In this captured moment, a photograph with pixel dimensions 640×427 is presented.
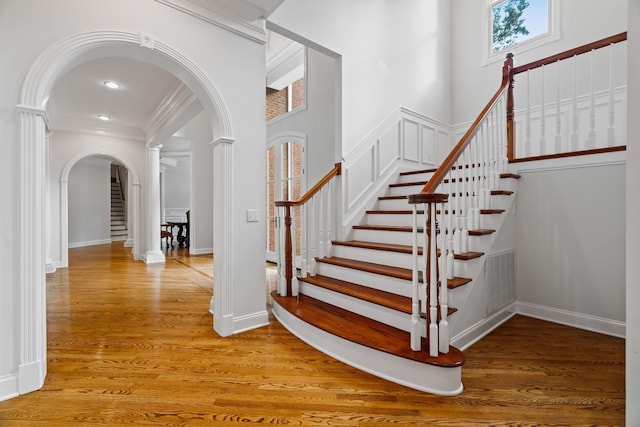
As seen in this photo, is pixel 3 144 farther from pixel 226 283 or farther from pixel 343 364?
pixel 343 364

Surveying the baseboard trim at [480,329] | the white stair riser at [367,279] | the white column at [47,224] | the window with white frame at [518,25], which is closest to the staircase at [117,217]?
the white column at [47,224]

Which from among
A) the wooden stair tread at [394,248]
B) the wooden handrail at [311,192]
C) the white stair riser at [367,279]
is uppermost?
the wooden handrail at [311,192]

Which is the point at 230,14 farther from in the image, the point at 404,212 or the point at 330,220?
the point at 404,212

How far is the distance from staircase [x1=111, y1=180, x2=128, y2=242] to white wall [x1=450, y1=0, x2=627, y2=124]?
35.7ft

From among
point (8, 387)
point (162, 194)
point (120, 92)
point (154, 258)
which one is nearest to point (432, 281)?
point (8, 387)

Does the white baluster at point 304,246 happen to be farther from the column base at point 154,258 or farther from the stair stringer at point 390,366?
the column base at point 154,258

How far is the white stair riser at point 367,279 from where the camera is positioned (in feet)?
7.86

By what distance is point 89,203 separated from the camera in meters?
8.94

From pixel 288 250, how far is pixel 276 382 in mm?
1366

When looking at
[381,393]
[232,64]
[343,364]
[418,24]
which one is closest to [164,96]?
[232,64]

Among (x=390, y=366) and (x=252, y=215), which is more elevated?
(x=252, y=215)

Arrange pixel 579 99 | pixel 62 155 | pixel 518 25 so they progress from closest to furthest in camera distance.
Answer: pixel 579 99
pixel 518 25
pixel 62 155

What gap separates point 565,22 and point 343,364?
5367 mm

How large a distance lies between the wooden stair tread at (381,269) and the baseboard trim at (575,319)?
4.42 ft
